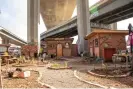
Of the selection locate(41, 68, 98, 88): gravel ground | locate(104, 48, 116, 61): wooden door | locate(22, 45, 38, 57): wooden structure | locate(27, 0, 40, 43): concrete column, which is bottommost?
locate(41, 68, 98, 88): gravel ground

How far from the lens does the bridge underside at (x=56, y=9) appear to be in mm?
89250

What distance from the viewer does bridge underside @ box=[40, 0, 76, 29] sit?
8925 centimetres

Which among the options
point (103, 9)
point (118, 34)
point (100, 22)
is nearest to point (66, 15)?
point (100, 22)

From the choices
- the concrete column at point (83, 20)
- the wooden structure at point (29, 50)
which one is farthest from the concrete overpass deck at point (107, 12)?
the wooden structure at point (29, 50)

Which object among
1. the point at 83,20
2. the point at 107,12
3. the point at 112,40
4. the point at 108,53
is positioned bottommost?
the point at 108,53

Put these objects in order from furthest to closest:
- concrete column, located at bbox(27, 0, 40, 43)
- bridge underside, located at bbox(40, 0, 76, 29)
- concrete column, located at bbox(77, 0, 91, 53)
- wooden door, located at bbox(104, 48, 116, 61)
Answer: bridge underside, located at bbox(40, 0, 76, 29), concrete column, located at bbox(27, 0, 40, 43), concrete column, located at bbox(77, 0, 91, 53), wooden door, located at bbox(104, 48, 116, 61)

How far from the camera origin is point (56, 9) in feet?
316

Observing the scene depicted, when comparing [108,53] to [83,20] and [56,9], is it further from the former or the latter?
[56,9]

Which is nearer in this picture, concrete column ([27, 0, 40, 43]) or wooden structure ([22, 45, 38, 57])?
wooden structure ([22, 45, 38, 57])

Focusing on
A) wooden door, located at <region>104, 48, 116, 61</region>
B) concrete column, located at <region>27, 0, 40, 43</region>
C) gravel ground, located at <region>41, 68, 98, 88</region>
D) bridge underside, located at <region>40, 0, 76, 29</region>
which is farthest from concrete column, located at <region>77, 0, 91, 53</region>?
gravel ground, located at <region>41, 68, 98, 88</region>

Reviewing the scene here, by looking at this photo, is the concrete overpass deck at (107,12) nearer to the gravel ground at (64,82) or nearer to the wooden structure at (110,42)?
the wooden structure at (110,42)

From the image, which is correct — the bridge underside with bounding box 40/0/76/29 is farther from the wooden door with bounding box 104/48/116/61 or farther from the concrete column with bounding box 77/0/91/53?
the wooden door with bounding box 104/48/116/61

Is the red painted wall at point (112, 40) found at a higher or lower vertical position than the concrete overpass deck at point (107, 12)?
lower

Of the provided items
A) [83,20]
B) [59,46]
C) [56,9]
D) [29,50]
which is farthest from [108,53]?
[56,9]
